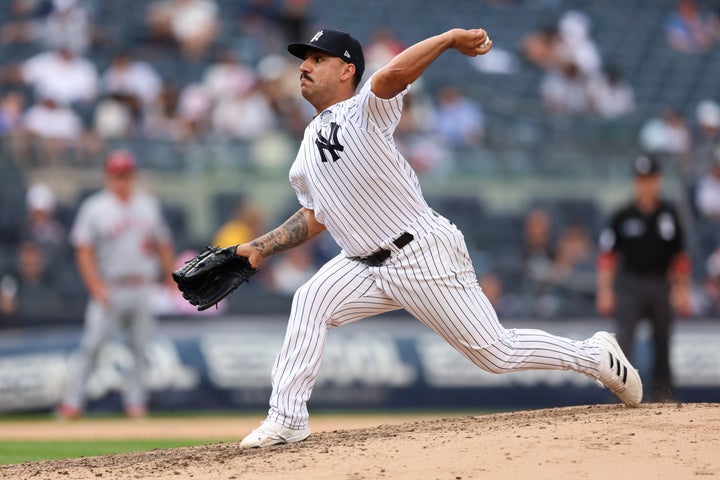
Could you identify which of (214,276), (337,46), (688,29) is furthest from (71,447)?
(688,29)

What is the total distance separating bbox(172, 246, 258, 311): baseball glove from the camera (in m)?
5.94

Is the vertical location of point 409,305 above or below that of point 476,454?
above

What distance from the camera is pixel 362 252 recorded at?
574 centimetres

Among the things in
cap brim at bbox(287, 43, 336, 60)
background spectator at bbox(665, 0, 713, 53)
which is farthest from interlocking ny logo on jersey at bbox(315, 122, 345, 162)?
background spectator at bbox(665, 0, 713, 53)

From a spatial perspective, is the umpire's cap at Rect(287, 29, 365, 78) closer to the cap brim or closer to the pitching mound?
the cap brim

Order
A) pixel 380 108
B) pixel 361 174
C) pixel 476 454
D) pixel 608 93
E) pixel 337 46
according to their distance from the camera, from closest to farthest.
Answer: pixel 476 454
pixel 380 108
pixel 361 174
pixel 337 46
pixel 608 93

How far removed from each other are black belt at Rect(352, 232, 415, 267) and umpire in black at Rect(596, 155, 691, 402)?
449 centimetres

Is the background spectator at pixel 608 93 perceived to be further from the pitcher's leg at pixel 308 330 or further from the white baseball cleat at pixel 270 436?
the white baseball cleat at pixel 270 436

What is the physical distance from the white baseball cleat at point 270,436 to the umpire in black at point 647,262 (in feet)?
15.3

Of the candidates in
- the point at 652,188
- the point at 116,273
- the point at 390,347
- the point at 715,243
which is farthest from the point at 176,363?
the point at 715,243

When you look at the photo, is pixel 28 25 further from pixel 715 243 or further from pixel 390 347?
pixel 715 243

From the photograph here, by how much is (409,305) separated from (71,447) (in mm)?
3224

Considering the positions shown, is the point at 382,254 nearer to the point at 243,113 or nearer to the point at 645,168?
the point at 645,168

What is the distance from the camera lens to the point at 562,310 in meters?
11.8
